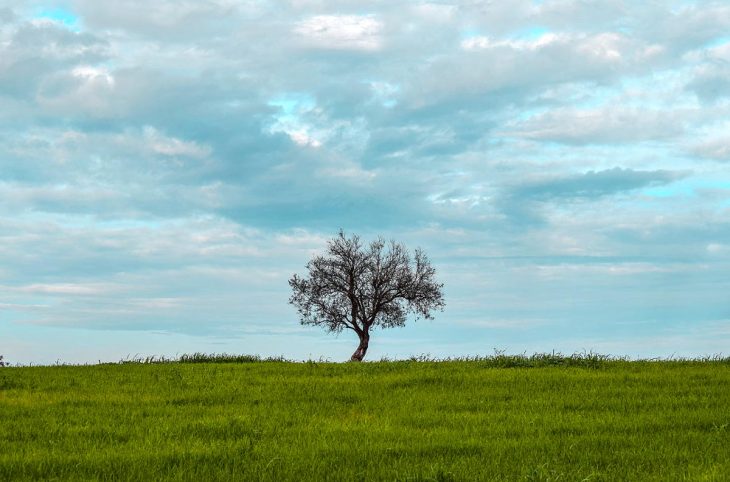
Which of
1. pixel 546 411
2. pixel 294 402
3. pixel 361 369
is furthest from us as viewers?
pixel 361 369

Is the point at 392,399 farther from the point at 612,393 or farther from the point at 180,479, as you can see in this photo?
the point at 180,479

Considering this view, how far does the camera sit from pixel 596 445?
14641mm

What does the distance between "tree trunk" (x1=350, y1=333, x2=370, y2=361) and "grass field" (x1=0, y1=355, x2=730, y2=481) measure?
84.4 feet

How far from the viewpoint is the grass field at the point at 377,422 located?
1276cm

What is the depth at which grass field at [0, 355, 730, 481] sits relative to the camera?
12759 millimetres

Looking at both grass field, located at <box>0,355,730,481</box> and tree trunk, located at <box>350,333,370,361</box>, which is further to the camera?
tree trunk, located at <box>350,333,370,361</box>

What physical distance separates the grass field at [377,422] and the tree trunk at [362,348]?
25719 millimetres

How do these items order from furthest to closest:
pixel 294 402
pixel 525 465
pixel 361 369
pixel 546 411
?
1. pixel 361 369
2. pixel 294 402
3. pixel 546 411
4. pixel 525 465

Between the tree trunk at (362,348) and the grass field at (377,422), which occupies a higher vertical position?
the tree trunk at (362,348)

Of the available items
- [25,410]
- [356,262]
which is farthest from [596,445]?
[356,262]

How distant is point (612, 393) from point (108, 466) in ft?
46.2

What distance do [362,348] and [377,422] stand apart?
123 feet

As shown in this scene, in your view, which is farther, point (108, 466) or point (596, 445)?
point (596, 445)

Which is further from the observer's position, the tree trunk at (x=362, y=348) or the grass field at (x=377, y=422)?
the tree trunk at (x=362, y=348)
